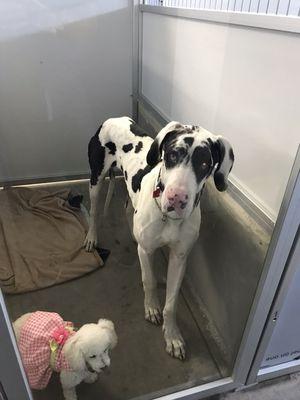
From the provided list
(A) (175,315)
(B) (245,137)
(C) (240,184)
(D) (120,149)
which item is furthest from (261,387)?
(D) (120,149)

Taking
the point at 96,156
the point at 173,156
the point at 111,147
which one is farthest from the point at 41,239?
the point at 173,156

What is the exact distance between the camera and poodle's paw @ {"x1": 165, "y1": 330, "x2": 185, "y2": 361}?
1.64m

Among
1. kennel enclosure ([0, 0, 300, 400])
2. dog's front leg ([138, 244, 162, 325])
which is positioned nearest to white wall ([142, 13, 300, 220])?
kennel enclosure ([0, 0, 300, 400])

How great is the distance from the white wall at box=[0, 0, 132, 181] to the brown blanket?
34cm

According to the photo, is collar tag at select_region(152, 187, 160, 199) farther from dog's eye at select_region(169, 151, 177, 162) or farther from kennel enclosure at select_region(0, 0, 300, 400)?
kennel enclosure at select_region(0, 0, 300, 400)

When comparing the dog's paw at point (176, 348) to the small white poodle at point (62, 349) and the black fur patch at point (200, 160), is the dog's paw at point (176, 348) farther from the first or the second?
the black fur patch at point (200, 160)

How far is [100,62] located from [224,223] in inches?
65.9

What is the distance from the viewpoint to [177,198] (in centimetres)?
114

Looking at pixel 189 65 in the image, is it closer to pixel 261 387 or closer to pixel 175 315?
pixel 175 315

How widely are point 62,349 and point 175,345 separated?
60 cm

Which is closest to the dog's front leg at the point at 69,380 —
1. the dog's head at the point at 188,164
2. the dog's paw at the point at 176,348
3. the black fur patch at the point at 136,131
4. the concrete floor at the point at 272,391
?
the dog's paw at the point at 176,348

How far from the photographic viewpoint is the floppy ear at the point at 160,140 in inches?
50.4

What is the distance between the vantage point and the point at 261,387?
1598mm

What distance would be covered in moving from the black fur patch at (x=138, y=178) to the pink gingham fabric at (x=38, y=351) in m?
0.70
